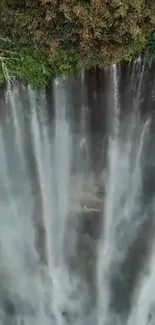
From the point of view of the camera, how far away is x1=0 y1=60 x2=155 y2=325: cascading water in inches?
299

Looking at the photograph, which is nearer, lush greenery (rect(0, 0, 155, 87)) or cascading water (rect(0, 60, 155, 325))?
lush greenery (rect(0, 0, 155, 87))

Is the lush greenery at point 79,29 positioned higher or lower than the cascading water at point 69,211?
higher

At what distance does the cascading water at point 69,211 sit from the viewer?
7598mm

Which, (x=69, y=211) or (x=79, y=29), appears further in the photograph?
(x=69, y=211)

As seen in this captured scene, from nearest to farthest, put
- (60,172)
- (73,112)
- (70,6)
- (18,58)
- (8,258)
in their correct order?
(70,6), (18,58), (73,112), (60,172), (8,258)

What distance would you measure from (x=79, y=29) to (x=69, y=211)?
3033 mm

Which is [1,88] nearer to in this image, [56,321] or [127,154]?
[127,154]

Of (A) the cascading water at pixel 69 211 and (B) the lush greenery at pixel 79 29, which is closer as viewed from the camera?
(B) the lush greenery at pixel 79 29

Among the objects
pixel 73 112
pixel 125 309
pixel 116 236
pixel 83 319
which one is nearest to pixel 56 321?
pixel 83 319

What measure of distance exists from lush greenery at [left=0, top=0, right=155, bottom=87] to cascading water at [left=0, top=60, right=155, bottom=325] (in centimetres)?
62

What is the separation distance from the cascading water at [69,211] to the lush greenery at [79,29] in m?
0.62

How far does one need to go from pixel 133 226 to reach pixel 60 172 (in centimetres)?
137

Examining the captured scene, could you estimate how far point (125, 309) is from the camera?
9.02 meters

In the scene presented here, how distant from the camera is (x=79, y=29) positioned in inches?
245
